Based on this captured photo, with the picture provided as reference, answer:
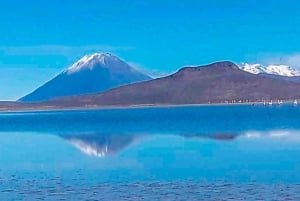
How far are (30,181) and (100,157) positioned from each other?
9934 mm

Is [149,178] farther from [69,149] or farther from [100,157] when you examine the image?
[69,149]

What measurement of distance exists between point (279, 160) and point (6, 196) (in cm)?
1387

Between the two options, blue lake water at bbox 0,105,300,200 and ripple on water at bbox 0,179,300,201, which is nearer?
ripple on water at bbox 0,179,300,201

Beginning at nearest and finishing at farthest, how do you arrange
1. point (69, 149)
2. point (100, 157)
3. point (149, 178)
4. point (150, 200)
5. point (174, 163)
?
point (150, 200) → point (149, 178) → point (174, 163) → point (100, 157) → point (69, 149)

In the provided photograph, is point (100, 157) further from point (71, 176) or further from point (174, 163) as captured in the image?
point (71, 176)

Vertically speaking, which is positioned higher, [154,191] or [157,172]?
[157,172]

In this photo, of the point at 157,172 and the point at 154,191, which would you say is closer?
the point at 154,191

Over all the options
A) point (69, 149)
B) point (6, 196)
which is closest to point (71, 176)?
point (6, 196)

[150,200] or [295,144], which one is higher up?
[295,144]

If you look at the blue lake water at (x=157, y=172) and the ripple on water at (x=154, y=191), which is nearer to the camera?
the ripple on water at (x=154, y=191)

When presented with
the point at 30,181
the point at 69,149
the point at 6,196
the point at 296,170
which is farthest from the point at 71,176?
the point at 69,149

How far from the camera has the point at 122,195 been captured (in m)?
22.5

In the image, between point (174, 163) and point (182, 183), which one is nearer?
point (182, 183)

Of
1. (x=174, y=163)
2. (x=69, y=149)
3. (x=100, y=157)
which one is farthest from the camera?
(x=69, y=149)
